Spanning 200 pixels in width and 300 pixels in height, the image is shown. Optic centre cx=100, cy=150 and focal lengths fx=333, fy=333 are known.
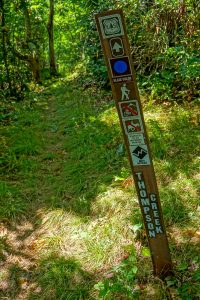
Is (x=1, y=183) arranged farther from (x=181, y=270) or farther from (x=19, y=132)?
(x=181, y=270)

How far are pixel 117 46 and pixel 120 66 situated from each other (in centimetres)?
12

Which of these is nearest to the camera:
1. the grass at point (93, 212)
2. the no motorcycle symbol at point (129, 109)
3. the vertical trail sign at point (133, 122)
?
the vertical trail sign at point (133, 122)

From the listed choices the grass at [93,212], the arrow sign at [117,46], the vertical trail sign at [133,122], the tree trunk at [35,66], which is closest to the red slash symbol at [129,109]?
the vertical trail sign at [133,122]

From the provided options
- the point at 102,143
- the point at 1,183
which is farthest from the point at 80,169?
the point at 1,183

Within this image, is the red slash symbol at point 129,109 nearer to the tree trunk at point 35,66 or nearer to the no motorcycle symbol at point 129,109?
the no motorcycle symbol at point 129,109

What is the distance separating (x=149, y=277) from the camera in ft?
9.20

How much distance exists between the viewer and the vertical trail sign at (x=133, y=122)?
2.06m

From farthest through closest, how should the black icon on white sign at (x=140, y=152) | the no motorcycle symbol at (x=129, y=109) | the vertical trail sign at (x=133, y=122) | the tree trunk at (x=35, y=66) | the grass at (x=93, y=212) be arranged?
the tree trunk at (x=35, y=66) → the grass at (x=93, y=212) → the black icon on white sign at (x=140, y=152) → the no motorcycle symbol at (x=129, y=109) → the vertical trail sign at (x=133, y=122)

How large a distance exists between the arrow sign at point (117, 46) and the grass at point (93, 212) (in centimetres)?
166

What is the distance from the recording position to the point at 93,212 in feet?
12.6

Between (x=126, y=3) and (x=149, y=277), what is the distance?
5629 mm

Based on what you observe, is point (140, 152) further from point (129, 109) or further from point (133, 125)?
point (129, 109)

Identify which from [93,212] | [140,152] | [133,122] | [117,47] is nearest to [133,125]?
[133,122]

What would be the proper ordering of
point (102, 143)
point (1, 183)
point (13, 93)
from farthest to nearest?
point (13, 93), point (102, 143), point (1, 183)
